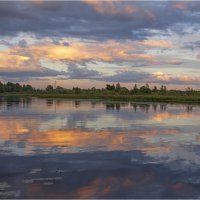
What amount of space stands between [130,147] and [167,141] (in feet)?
10.6

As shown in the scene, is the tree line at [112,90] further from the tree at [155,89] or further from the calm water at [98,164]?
the calm water at [98,164]

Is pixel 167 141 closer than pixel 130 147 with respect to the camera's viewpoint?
No

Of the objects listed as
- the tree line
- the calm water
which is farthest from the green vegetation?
the calm water

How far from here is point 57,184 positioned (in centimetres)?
1161

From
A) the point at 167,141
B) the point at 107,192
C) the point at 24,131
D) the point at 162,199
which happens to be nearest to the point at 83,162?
the point at 107,192

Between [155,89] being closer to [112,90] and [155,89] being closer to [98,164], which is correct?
[112,90]

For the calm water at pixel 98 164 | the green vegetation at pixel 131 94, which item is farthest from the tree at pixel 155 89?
the calm water at pixel 98 164

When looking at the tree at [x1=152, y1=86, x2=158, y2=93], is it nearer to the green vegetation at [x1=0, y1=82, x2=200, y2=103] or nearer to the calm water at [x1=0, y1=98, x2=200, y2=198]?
the green vegetation at [x1=0, y1=82, x2=200, y2=103]

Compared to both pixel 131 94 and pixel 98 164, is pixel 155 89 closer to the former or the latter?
pixel 131 94

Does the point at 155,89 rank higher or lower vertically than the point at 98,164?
higher

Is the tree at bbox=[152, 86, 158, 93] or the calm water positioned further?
the tree at bbox=[152, 86, 158, 93]

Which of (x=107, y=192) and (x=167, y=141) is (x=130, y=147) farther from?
(x=107, y=192)

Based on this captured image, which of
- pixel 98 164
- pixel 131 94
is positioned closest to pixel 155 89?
pixel 131 94

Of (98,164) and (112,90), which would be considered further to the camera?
(112,90)
